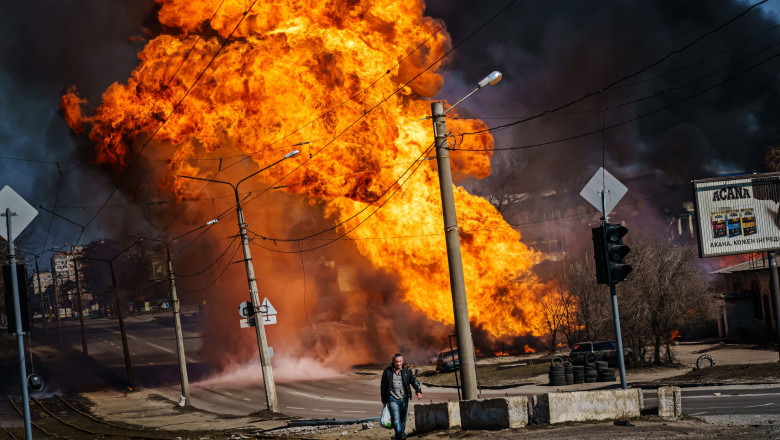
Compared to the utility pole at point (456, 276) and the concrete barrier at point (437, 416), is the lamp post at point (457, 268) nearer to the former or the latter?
the utility pole at point (456, 276)

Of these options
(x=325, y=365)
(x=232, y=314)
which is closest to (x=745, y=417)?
(x=325, y=365)

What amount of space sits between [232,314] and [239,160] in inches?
545

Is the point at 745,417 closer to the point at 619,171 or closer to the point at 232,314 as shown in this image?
the point at 232,314

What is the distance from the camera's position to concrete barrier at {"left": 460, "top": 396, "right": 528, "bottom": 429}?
14.2 m

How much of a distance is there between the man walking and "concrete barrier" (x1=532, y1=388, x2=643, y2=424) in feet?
8.12

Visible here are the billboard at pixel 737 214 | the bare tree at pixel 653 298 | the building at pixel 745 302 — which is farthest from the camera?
the building at pixel 745 302

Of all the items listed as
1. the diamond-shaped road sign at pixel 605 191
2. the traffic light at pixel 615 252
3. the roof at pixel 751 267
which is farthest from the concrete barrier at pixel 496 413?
the roof at pixel 751 267

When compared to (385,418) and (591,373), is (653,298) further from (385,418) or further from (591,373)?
(385,418)

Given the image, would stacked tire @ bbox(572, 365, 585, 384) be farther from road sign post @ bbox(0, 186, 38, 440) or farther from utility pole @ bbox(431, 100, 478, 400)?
road sign post @ bbox(0, 186, 38, 440)

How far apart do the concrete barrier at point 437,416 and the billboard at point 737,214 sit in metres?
15.9

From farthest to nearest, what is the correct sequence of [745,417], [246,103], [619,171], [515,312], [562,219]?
[562,219] < [619,171] < [515,312] < [246,103] < [745,417]

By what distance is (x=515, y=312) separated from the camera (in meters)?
45.4

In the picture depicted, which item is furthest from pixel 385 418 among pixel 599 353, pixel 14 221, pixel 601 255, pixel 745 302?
pixel 745 302

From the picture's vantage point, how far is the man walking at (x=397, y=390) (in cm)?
1448
